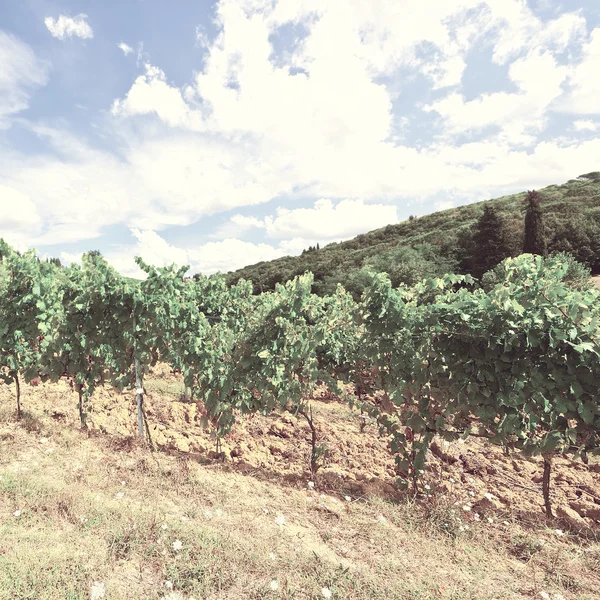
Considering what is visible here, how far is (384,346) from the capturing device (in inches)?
162

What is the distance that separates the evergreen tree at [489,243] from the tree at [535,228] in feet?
6.09

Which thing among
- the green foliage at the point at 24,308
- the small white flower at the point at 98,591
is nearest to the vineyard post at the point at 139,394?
the green foliage at the point at 24,308

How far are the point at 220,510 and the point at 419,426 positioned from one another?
225 centimetres

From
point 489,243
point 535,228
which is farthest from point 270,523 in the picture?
point 489,243

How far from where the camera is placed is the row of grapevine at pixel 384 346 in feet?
11.2

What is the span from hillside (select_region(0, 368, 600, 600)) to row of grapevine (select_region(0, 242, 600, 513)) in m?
0.55

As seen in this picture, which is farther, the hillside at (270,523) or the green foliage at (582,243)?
the green foliage at (582,243)

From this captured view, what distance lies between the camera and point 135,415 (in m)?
6.28

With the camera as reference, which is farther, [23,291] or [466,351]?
[23,291]

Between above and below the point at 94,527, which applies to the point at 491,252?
above

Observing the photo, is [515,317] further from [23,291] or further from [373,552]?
[23,291]

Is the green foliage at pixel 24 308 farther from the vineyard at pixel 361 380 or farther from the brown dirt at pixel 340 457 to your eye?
the brown dirt at pixel 340 457

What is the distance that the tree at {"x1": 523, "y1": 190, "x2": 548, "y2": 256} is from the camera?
2886 centimetres

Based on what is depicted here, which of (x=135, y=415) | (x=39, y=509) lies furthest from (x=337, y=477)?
(x=135, y=415)
